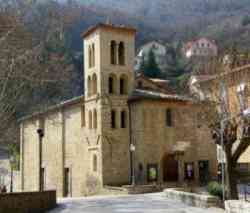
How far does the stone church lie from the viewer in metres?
34.1

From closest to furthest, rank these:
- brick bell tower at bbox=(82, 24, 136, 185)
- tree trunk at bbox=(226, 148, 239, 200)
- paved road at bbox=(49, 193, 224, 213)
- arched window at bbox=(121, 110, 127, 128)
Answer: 1. paved road at bbox=(49, 193, 224, 213)
2. tree trunk at bbox=(226, 148, 239, 200)
3. brick bell tower at bbox=(82, 24, 136, 185)
4. arched window at bbox=(121, 110, 127, 128)

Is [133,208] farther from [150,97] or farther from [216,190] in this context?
[150,97]

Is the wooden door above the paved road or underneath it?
above

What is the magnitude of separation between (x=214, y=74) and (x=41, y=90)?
334 inches

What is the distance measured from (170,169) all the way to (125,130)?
4954mm

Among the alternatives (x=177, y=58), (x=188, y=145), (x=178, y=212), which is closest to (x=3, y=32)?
(x=178, y=212)

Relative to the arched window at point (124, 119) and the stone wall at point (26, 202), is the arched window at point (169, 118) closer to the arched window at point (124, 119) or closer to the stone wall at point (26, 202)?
the arched window at point (124, 119)

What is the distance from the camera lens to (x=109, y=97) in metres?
34.7

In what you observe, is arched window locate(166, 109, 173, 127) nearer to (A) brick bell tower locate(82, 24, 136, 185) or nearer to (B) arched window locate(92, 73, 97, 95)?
(A) brick bell tower locate(82, 24, 136, 185)

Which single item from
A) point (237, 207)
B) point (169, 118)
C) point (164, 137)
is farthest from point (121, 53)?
point (237, 207)


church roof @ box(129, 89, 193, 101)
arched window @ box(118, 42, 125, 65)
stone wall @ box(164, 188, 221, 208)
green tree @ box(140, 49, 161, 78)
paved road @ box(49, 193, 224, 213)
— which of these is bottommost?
paved road @ box(49, 193, 224, 213)

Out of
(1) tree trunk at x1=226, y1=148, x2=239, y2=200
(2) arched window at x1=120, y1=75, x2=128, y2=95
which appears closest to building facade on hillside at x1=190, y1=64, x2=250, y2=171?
(1) tree trunk at x1=226, y1=148, x2=239, y2=200

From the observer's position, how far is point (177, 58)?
11306 centimetres

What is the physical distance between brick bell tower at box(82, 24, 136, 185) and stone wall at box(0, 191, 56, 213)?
11.5 meters
